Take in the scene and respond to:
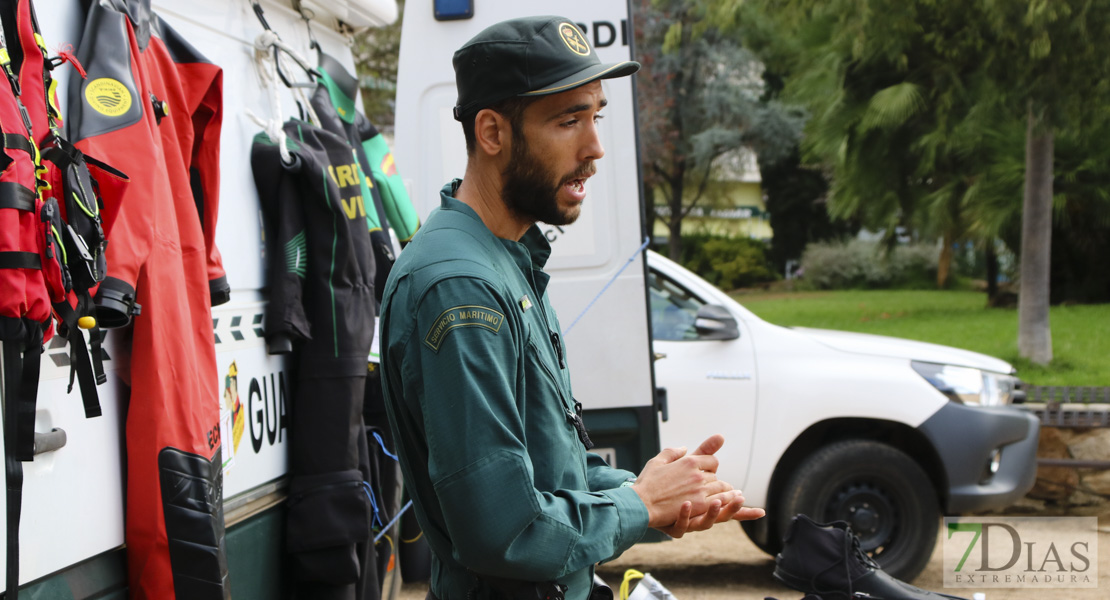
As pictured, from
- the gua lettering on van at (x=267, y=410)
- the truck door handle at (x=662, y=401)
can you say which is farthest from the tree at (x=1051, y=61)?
the gua lettering on van at (x=267, y=410)

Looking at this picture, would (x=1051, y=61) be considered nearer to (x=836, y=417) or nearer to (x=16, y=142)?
(x=836, y=417)

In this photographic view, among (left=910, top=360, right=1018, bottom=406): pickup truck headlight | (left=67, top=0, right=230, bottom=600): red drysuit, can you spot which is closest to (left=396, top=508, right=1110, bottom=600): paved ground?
(left=910, top=360, right=1018, bottom=406): pickup truck headlight

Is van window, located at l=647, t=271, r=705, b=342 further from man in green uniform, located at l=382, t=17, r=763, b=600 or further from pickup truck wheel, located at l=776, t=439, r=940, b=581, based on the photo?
man in green uniform, located at l=382, t=17, r=763, b=600

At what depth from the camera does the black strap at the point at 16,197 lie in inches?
72.3

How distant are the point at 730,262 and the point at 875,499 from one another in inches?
776

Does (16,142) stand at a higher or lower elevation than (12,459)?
higher

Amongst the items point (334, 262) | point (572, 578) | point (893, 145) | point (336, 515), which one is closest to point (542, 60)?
point (572, 578)

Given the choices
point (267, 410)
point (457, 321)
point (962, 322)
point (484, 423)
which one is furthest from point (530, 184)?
point (962, 322)

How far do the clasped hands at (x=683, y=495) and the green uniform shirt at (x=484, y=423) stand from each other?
0.11 feet

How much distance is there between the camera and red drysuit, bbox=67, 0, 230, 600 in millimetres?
2268

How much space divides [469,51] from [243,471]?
5.60ft

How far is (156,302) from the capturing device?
2410 millimetres

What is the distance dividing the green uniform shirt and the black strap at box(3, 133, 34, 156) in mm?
744

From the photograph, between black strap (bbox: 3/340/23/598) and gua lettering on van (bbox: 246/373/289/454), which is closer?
black strap (bbox: 3/340/23/598)
